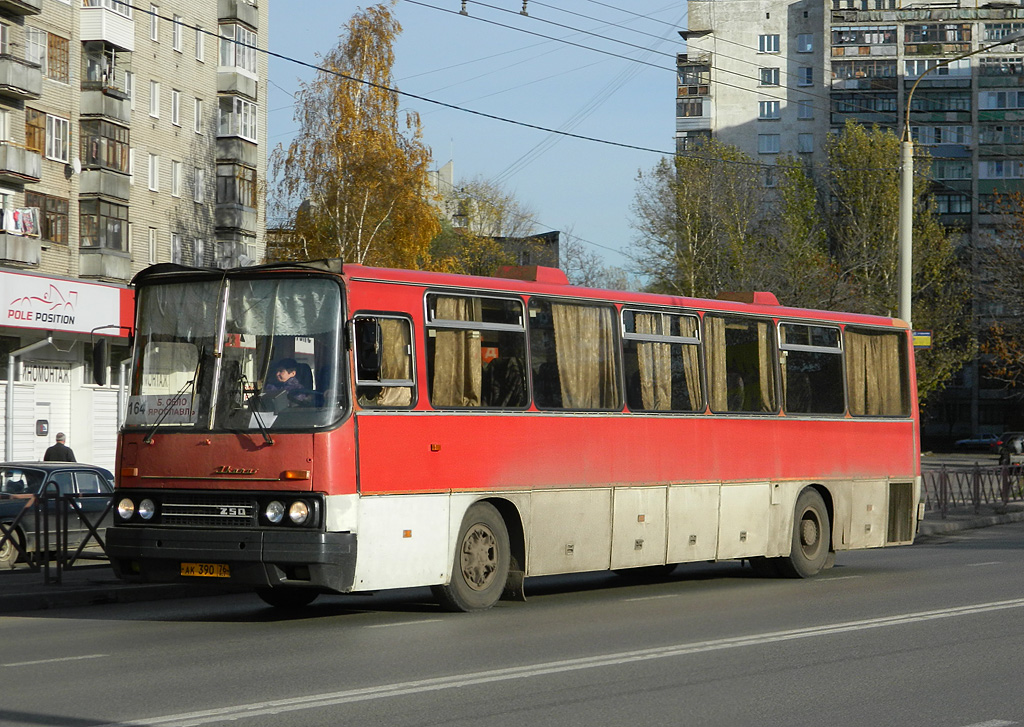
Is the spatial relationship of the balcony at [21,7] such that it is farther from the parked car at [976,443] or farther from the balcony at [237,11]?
the parked car at [976,443]

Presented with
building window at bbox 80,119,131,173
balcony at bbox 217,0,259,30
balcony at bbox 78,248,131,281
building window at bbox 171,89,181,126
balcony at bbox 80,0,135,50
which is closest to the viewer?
balcony at bbox 78,248,131,281

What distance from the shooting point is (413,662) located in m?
9.95

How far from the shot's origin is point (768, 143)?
96.1 metres

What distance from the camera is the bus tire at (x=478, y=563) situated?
43.4 ft

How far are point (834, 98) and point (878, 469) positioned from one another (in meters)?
79.7

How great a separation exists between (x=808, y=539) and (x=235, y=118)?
38.9m

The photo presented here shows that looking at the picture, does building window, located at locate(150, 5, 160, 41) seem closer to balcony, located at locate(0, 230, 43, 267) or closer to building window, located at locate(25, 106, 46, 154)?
building window, located at locate(25, 106, 46, 154)

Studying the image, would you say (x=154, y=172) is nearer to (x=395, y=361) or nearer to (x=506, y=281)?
(x=506, y=281)

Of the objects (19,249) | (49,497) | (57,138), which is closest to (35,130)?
(57,138)

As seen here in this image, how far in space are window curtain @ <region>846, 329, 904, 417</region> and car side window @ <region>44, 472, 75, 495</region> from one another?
1076 centimetres

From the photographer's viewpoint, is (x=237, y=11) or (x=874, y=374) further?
(x=237, y=11)

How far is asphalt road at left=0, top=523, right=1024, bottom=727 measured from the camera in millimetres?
8047

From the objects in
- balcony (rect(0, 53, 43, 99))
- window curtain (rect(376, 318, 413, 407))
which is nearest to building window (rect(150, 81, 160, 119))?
balcony (rect(0, 53, 43, 99))

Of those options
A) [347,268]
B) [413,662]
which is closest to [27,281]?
[347,268]
